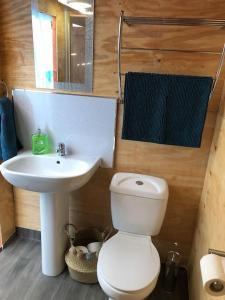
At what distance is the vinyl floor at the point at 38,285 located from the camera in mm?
1596

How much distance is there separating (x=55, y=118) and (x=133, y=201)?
31.6 inches

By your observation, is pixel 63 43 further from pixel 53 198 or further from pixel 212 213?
pixel 212 213

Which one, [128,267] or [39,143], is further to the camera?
[39,143]

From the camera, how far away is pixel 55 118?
5.61 feet

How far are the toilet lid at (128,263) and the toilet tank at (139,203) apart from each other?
8 cm

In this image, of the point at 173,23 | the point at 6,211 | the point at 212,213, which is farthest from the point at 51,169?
the point at 173,23

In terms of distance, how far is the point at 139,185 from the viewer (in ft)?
5.09

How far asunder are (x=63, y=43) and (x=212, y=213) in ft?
4.55

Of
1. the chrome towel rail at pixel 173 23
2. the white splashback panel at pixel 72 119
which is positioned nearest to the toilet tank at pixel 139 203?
the white splashback panel at pixel 72 119

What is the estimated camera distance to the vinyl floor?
160cm

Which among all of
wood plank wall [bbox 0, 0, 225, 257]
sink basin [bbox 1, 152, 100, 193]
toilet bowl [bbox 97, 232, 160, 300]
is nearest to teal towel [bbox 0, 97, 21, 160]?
sink basin [bbox 1, 152, 100, 193]

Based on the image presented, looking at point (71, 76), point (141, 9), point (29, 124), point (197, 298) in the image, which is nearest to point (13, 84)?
point (29, 124)

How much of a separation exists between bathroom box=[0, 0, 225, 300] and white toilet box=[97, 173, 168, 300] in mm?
173

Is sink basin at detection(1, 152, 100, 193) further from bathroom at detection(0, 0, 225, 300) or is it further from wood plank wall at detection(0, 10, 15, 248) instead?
wood plank wall at detection(0, 10, 15, 248)
